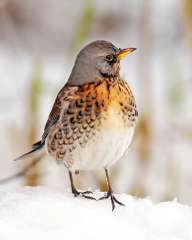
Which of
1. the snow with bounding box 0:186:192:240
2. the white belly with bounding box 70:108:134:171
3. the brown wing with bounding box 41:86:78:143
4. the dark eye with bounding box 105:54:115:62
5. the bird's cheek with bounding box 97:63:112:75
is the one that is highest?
the dark eye with bounding box 105:54:115:62

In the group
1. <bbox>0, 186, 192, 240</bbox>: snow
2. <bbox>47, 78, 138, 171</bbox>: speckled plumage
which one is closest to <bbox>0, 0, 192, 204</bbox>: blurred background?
<bbox>47, 78, 138, 171</bbox>: speckled plumage

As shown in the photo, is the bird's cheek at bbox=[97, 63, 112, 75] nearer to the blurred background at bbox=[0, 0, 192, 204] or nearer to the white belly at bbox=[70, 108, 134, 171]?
the white belly at bbox=[70, 108, 134, 171]

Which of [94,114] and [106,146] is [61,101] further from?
[106,146]

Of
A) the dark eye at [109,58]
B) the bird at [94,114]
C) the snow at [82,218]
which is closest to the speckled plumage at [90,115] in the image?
the bird at [94,114]

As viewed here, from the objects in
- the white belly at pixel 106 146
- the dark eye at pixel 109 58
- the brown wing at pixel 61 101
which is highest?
the dark eye at pixel 109 58

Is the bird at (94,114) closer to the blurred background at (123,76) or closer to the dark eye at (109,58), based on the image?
the dark eye at (109,58)

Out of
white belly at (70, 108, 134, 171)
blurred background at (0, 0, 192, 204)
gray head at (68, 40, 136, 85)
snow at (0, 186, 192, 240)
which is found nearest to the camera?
snow at (0, 186, 192, 240)

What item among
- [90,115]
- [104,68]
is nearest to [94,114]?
[90,115]
